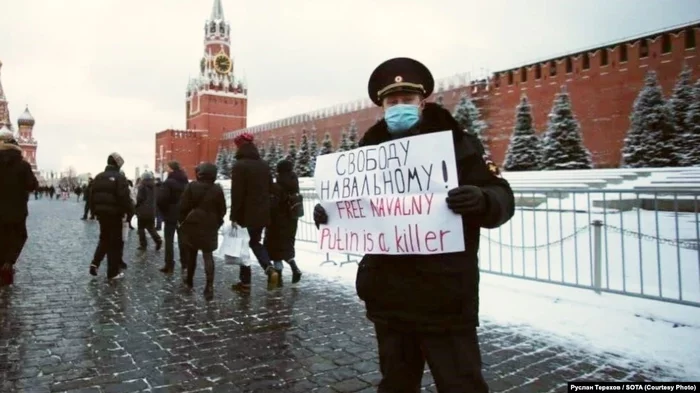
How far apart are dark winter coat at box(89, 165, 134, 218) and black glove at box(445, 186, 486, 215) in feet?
18.2

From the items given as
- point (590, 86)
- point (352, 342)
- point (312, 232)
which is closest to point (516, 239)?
point (312, 232)

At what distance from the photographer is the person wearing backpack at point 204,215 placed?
18.1 ft

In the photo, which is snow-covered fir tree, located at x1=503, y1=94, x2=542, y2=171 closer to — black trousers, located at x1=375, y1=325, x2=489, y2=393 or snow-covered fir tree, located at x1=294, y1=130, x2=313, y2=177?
snow-covered fir tree, located at x1=294, y1=130, x2=313, y2=177

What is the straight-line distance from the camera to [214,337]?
12.8ft

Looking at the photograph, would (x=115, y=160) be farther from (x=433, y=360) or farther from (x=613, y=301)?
(x=613, y=301)

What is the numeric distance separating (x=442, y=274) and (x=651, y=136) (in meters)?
24.2

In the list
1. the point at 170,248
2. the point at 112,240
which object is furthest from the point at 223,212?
the point at 170,248

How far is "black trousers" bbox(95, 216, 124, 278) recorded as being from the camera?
6.25 m

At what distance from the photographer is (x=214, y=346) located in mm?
3654

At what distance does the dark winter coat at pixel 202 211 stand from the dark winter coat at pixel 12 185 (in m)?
1.90

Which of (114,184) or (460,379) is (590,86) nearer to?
(114,184)

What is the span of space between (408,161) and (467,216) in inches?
→ 12.9

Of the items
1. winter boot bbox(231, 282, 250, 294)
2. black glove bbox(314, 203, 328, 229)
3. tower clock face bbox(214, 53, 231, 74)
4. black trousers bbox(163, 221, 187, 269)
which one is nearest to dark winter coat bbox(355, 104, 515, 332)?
black glove bbox(314, 203, 328, 229)

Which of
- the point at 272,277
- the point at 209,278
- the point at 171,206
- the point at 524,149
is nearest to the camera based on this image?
the point at 209,278
